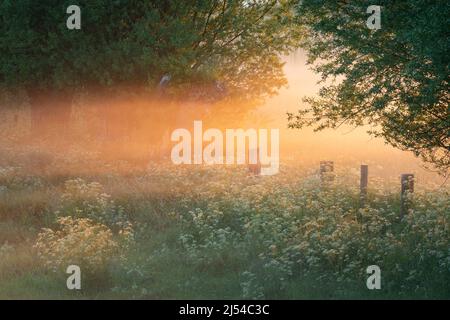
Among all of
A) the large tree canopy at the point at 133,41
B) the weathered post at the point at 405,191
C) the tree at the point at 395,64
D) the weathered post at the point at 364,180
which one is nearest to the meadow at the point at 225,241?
the weathered post at the point at 364,180

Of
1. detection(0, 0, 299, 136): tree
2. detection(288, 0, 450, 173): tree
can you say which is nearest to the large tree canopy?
detection(0, 0, 299, 136): tree

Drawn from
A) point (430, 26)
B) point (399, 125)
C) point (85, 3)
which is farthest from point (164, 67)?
point (430, 26)

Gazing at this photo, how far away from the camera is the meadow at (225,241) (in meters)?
13.6

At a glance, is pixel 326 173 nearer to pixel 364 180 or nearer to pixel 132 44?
pixel 364 180

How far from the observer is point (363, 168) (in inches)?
742

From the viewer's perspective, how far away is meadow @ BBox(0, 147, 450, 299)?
1358cm

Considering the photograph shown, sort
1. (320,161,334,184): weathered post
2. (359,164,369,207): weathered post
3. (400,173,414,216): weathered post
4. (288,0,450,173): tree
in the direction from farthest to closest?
(320,161,334,184): weathered post, (359,164,369,207): weathered post, (400,173,414,216): weathered post, (288,0,450,173): tree

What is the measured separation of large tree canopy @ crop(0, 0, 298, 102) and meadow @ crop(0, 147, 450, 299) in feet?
22.6

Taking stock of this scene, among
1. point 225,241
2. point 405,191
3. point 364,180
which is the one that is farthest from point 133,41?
point 405,191

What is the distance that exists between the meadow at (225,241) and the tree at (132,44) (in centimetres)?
695

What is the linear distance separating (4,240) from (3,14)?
15.3 metres

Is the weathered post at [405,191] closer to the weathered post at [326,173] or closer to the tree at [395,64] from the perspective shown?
the tree at [395,64]

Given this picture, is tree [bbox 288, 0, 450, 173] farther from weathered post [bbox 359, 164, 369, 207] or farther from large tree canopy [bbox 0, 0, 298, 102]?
large tree canopy [bbox 0, 0, 298, 102]
